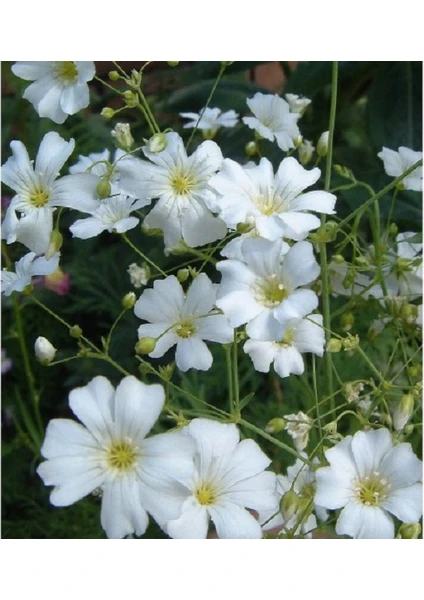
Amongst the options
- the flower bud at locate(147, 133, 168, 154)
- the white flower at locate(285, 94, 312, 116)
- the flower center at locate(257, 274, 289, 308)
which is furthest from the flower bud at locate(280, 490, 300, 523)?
the white flower at locate(285, 94, 312, 116)

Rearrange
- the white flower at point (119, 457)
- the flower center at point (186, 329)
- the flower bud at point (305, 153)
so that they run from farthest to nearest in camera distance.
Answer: the flower bud at point (305, 153)
the flower center at point (186, 329)
the white flower at point (119, 457)

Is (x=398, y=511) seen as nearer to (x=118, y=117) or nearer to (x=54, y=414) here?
(x=54, y=414)

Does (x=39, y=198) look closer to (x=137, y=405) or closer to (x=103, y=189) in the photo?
(x=103, y=189)

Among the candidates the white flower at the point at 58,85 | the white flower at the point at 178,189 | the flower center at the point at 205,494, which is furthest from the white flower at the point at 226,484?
the white flower at the point at 58,85

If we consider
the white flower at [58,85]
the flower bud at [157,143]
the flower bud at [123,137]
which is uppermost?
the white flower at [58,85]

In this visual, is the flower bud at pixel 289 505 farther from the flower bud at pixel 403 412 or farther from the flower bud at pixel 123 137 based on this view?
the flower bud at pixel 123 137

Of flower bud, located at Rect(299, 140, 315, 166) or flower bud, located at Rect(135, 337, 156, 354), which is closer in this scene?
flower bud, located at Rect(135, 337, 156, 354)

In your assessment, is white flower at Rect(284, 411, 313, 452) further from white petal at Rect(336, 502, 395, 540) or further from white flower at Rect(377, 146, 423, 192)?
white flower at Rect(377, 146, 423, 192)
